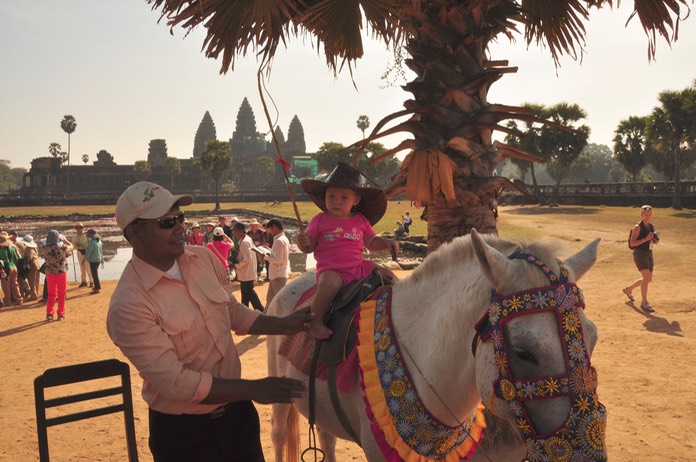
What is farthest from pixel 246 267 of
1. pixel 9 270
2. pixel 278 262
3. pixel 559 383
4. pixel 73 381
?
pixel 559 383

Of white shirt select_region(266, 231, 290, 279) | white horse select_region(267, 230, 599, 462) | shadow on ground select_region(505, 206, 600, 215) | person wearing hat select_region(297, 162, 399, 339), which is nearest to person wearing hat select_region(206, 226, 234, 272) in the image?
white shirt select_region(266, 231, 290, 279)

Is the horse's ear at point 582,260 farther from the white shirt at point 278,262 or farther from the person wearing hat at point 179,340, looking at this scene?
the white shirt at point 278,262

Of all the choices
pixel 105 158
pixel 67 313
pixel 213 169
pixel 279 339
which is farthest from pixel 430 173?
pixel 105 158

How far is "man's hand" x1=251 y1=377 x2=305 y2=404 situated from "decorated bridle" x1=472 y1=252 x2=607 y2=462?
84cm

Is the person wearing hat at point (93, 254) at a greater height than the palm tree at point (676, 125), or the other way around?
the palm tree at point (676, 125)

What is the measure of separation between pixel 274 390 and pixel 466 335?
2.78 ft

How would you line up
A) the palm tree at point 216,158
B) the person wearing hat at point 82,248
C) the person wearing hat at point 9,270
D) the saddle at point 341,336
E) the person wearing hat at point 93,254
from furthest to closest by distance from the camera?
the palm tree at point 216,158, the person wearing hat at point 82,248, the person wearing hat at point 93,254, the person wearing hat at point 9,270, the saddle at point 341,336

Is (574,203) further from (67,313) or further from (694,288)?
(67,313)

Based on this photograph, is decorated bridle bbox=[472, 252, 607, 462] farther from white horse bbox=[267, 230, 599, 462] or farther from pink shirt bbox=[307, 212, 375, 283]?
pink shirt bbox=[307, 212, 375, 283]

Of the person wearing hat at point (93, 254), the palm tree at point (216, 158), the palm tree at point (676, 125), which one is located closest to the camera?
the person wearing hat at point (93, 254)

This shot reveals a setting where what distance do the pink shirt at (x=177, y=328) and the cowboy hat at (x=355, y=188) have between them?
3.45 feet

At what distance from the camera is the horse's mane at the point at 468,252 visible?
6.75 feet

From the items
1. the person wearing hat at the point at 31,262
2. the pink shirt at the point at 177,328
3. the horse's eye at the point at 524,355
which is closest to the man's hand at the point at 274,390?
the pink shirt at the point at 177,328

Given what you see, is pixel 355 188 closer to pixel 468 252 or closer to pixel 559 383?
pixel 468 252
